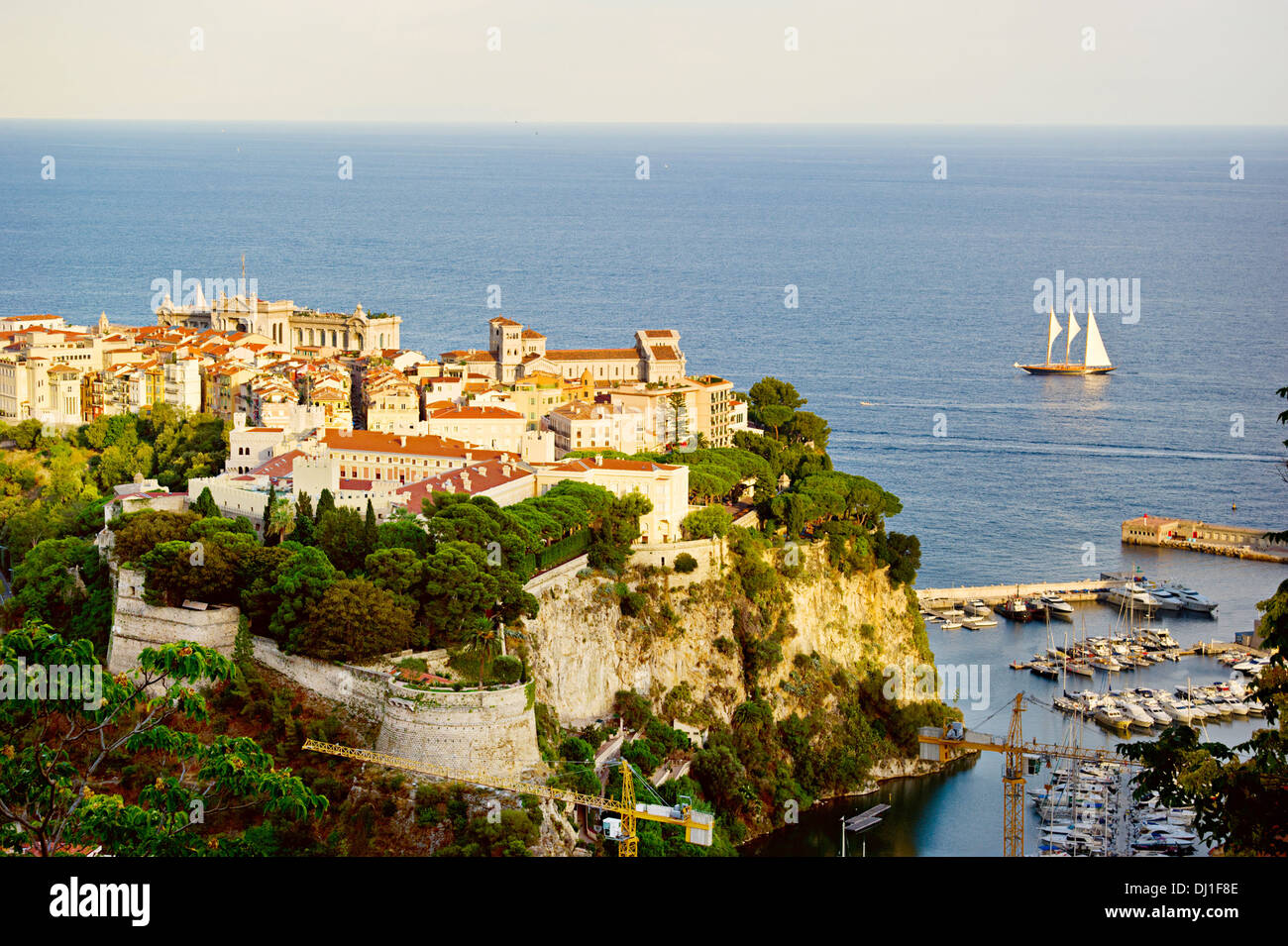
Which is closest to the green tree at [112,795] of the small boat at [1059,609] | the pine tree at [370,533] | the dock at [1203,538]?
the pine tree at [370,533]

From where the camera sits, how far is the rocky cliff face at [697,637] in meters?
19.2

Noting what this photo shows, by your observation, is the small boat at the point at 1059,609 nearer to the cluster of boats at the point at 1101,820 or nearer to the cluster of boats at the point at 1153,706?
the cluster of boats at the point at 1153,706

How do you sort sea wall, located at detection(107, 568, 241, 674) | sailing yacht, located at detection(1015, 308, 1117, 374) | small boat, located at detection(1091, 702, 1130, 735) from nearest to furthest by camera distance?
sea wall, located at detection(107, 568, 241, 674) → small boat, located at detection(1091, 702, 1130, 735) → sailing yacht, located at detection(1015, 308, 1117, 374)

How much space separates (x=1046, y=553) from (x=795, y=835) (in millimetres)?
12724

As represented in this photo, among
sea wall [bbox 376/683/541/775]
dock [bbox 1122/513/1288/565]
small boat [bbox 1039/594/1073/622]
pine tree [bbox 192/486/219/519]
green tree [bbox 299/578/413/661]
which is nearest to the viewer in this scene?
sea wall [bbox 376/683/541/775]

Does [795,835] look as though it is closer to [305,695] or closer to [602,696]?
[602,696]

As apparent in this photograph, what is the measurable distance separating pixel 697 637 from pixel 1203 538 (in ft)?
48.3

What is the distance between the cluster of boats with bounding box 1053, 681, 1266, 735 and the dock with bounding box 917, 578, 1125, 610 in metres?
3.87

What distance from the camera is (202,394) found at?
27234 mm

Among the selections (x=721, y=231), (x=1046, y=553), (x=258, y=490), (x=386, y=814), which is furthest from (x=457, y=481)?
(x=721, y=231)

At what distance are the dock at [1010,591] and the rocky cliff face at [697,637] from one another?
3.56 metres

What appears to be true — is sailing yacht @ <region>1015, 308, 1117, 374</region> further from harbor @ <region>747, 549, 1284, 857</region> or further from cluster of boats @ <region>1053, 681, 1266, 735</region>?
cluster of boats @ <region>1053, 681, 1266, 735</region>

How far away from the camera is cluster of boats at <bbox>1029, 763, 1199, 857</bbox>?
19000 millimetres

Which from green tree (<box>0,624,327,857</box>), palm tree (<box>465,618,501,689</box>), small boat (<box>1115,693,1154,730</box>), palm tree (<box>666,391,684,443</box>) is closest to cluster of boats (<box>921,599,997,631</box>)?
small boat (<box>1115,693,1154,730</box>)
